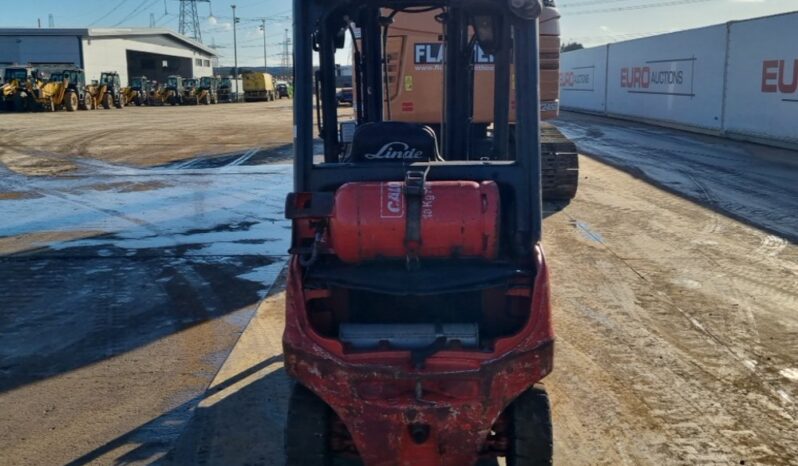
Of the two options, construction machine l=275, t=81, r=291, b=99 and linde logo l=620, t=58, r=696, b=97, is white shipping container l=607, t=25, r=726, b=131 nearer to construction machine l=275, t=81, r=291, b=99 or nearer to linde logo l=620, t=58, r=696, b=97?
linde logo l=620, t=58, r=696, b=97

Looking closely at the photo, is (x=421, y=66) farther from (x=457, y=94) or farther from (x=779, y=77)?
(x=779, y=77)

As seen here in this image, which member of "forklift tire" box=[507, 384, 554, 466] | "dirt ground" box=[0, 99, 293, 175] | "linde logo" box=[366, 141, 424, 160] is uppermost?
"linde logo" box=[366, 141, 424, 160]

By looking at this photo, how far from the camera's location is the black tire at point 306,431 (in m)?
3.96

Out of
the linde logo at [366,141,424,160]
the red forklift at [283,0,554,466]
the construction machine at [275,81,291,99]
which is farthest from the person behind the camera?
the construction machine at [275,81,291,99]

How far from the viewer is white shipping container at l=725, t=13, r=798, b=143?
67.7 ft

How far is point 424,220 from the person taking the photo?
3.86 m

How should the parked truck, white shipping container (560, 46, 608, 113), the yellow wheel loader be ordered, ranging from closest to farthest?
1. white shipping container (560, 46, 608, 113)
2. the yellow wheel loader
3. the parked truck

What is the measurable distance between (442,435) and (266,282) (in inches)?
205

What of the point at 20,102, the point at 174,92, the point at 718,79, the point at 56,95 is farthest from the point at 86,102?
the point at 718,79

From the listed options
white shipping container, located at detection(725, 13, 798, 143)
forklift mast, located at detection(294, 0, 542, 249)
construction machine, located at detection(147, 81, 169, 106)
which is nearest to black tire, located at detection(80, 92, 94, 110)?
construction machine, located at detection(147, 81, 169, 106)

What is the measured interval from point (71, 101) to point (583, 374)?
47711mm

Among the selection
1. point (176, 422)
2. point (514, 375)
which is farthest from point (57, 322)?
point (514, 375)

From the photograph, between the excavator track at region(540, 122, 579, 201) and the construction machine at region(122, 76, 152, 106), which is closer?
the excavator track at region(540, 122, 579, 201)

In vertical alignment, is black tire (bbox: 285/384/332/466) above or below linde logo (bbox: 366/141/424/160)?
below
